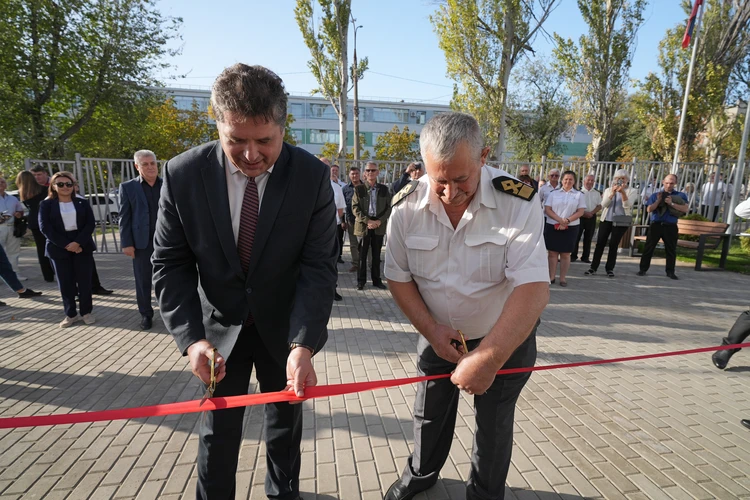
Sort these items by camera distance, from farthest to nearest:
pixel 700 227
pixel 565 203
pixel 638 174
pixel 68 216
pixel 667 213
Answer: pixel 638 174 → pixel 700 227 → pixel 667 213 → pixel 565 203 → pixel 68 216

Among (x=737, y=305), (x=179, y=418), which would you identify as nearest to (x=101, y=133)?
(x=179, y=418)

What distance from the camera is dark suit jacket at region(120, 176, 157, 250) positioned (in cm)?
526

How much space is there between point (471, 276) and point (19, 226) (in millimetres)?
8891

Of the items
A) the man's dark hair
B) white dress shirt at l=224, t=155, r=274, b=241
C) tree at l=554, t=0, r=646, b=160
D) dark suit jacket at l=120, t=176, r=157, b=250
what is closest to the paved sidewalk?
dark suit jacket at l=120, t=176, r=157, b=250

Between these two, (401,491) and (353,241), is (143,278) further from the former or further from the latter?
(401,491)

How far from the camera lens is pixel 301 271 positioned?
1.95 metres

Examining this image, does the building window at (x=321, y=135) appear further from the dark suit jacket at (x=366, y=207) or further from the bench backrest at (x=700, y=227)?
the dark suit jacket at (x=366, y=207)

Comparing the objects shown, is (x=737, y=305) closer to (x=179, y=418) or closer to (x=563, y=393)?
(x=563, y=393)

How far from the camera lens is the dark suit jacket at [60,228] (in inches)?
206

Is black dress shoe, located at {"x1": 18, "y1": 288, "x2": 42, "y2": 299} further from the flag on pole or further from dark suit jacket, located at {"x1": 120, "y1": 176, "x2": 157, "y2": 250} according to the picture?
the flag on pole

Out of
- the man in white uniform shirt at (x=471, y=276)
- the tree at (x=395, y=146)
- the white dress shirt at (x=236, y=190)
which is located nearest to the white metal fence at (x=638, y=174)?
the man in white uniform shirt at (x=471, y=276)

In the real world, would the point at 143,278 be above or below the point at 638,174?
below

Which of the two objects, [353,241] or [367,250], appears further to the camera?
[353,241]

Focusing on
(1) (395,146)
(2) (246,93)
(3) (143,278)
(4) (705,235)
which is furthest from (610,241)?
(1) (395,146)
